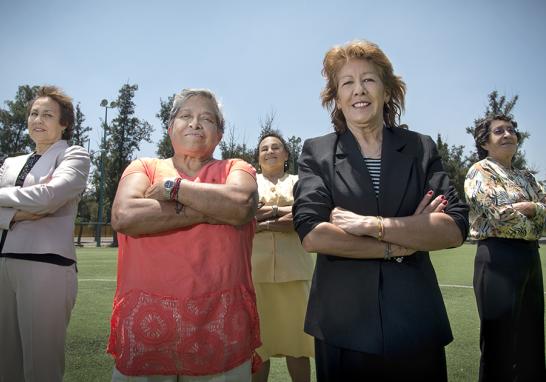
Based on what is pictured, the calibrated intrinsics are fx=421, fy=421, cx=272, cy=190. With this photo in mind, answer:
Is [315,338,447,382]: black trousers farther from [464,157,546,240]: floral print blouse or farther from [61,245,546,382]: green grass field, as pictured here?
[61,245,546,382]: green grass field

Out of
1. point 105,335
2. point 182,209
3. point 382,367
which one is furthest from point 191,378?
point 105,335

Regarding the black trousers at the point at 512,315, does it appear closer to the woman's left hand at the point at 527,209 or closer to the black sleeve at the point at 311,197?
the woman's left hand at the point at 527,209

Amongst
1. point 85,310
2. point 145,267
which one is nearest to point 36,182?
point 145,267

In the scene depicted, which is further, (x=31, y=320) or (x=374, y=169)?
(x=31, y=320)

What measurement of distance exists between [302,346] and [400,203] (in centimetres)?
217

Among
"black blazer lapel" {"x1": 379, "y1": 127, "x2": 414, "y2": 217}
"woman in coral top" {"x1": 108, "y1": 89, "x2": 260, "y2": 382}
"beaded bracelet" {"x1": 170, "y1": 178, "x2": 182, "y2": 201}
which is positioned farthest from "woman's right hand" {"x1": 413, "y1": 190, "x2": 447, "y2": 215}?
"beaded bracelet" {"x1": 170, "y1": 178, "x2": 182, "y2": 201}

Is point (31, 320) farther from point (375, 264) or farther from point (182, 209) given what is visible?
point (375, 264)

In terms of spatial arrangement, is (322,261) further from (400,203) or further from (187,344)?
(187,344)

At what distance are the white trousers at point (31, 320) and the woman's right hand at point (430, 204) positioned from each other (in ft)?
8.74

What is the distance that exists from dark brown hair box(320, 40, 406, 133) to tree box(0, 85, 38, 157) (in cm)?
5383

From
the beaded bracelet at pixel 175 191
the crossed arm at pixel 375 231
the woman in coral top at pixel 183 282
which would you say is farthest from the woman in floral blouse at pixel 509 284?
the beaded bracelet at pixel 175 191

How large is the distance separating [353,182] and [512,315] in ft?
8.17

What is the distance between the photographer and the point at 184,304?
2361mm

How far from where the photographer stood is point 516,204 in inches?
152
